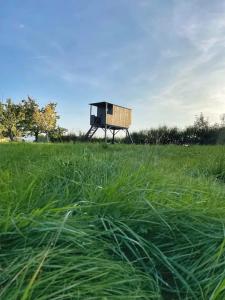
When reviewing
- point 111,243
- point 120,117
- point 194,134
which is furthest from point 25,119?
point 111,243

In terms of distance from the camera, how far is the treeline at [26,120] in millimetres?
34719

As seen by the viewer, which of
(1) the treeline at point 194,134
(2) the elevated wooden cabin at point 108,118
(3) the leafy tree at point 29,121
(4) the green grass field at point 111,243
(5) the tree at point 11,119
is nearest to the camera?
(4) the green grass field at point 111,243

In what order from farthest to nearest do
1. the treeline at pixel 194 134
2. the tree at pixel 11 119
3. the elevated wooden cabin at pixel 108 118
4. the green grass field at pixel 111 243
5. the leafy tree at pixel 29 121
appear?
the leafy tree at pixel 29 121 < the tree at pixel 11 119 < the elevated wooden cabin at pixel 108 118 < the treeline at pixel 194 134 < the green grass field at pixel 111 243

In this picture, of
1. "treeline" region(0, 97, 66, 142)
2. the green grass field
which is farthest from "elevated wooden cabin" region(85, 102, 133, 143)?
the green grass field

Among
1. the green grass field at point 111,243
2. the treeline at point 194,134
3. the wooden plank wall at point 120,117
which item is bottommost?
the green grass field at point 111,243

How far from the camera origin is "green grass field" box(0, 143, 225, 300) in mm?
1316

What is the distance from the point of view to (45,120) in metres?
36.8

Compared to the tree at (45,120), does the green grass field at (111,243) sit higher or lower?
lower

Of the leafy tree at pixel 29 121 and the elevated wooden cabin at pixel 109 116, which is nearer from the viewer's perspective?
the elevated wooden cabin at pixel 109 116

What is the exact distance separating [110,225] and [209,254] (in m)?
0.44

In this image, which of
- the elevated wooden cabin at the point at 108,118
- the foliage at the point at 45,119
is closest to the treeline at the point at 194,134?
the elevated wooden cabin at the point at 108,118

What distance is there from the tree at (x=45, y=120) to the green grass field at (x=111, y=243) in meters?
33.8

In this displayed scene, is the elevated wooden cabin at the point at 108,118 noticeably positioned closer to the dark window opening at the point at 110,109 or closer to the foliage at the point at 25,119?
the dark window opening at the point at 110,109

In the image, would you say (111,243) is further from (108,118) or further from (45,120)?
(45,120)
